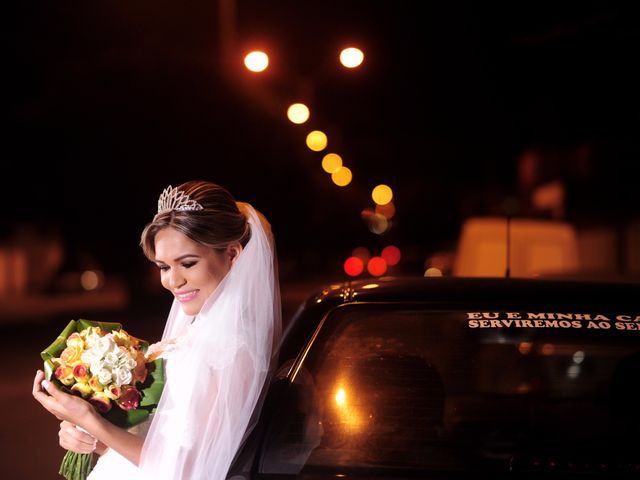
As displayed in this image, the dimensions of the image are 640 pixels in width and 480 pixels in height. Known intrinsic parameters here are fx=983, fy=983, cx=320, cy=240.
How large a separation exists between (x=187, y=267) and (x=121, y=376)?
46 centimetres

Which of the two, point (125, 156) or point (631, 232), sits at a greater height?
point (125, 156)

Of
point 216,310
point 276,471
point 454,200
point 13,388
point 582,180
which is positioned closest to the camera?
point 276,471

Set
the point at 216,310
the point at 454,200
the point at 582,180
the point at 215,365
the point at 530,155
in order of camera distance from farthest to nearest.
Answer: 1. the point at 454,200
2. the point at 530,155
3. the point at 582,180
4. the point at 216,310
5. the point at 215,365

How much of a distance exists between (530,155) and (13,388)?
3560 cm

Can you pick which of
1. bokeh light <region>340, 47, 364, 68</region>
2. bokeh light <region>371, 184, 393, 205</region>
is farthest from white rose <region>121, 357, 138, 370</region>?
bokeh light <region>371, 184, 393, 205</region>

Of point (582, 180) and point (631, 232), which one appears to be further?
point (582, 180)

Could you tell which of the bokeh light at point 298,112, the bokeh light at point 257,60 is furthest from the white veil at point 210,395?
the bokeh light at point 298,112

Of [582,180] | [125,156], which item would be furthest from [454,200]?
[125,156]

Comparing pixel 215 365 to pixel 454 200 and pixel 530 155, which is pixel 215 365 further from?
pixel 454 200

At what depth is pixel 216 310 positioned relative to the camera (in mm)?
3191

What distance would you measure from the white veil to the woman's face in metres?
0.08

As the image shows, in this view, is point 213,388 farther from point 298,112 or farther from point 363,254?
point 363,254

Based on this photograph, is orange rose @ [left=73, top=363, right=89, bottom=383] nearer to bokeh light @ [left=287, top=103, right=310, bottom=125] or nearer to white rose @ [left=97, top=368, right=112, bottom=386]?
white rose @ [left=97, top=368, right=112, bottom=386]

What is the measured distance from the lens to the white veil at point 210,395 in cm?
289
